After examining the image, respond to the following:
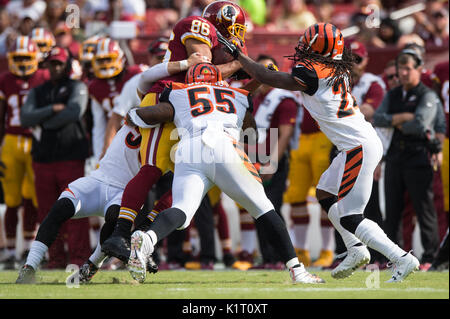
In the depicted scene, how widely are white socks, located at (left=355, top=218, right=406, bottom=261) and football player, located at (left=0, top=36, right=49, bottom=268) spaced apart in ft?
16.4

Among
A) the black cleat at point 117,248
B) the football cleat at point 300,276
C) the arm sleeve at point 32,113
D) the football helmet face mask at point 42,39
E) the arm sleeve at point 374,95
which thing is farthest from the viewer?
the football helmet face mask at point 42,39

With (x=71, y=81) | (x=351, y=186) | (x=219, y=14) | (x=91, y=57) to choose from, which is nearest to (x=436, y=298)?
(x=351, y=186)

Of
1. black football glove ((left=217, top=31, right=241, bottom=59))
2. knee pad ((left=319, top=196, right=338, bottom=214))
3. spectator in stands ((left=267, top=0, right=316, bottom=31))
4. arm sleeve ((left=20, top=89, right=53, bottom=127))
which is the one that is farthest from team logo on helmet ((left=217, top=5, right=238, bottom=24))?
spectator in stands ((left=267, top=0, right=316, bottom=31))

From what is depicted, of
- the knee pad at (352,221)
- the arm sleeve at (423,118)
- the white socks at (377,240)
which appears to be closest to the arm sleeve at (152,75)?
the knee pad at (352,221)

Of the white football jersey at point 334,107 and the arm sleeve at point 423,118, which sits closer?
the white football jersey at point 334,107

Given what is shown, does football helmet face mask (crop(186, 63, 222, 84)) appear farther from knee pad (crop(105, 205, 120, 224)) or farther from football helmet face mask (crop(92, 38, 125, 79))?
football helmet face mask (crop(92, 38, 125, 79))

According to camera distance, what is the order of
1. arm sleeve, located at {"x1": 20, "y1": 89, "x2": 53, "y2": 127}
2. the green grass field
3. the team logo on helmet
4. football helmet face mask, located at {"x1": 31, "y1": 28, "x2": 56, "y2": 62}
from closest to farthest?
1. the green grass field
2. the team logo on helmet
3. arm sleeve, located at {"x1": 20, "y1": 89, "x2": 53, "y2": 127}
4. football helmet face mask, located at {"x1": 31, "y1": 28, "x2": 56, "y2": 62}

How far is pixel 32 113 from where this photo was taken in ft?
31.5

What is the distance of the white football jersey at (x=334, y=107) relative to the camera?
6580 millimetres

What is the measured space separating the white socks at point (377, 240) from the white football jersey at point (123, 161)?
6.35 feet

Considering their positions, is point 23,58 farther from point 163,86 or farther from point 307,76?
point 307,76

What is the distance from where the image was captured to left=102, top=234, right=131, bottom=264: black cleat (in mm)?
6203

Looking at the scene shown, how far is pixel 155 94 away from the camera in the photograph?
278 inches

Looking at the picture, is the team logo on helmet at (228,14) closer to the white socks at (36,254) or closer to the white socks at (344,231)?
the white socks at (344,231)
